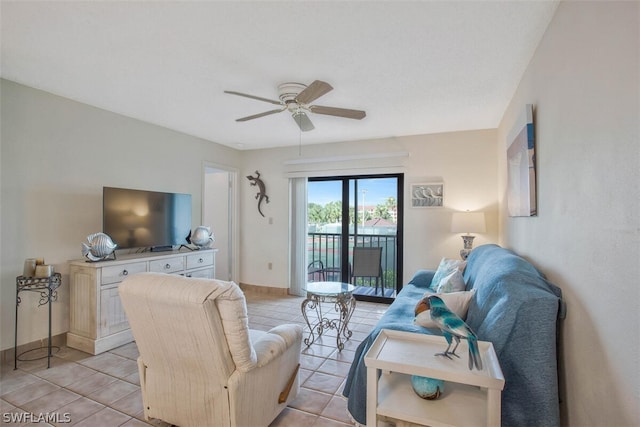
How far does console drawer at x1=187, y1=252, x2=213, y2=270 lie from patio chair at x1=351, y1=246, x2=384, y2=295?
6.74 feet

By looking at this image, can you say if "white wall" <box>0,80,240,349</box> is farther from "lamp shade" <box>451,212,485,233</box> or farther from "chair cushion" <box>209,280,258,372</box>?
"lamp shade" <box>451,212,485,233</box>

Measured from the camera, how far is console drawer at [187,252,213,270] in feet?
12.4

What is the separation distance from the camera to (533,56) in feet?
6.73

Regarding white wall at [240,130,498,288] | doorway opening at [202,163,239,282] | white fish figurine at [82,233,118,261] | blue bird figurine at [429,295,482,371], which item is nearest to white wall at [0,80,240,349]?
white fish figurine at [82,233,118,261]

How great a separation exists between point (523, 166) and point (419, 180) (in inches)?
81.8

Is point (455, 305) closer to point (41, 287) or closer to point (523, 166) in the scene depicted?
point (523, 166)

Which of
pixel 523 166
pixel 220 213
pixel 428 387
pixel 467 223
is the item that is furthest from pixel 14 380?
pixel 467 223

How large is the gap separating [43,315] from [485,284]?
368 cm

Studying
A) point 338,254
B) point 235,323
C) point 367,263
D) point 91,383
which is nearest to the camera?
point 235,323

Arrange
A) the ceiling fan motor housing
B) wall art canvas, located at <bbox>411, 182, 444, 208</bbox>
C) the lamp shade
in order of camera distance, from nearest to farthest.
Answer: the ceiling fan motor housing → the lamp shade → wall art canvas, located at <bbox>411, 182, 444, 208</bbox>

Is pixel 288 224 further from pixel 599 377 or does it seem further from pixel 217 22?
pixel 599 377

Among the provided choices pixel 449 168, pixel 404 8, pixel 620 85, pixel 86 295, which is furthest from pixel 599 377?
pixel 86 295

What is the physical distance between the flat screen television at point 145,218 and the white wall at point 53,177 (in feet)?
0.75

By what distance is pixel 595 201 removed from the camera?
117 cm
